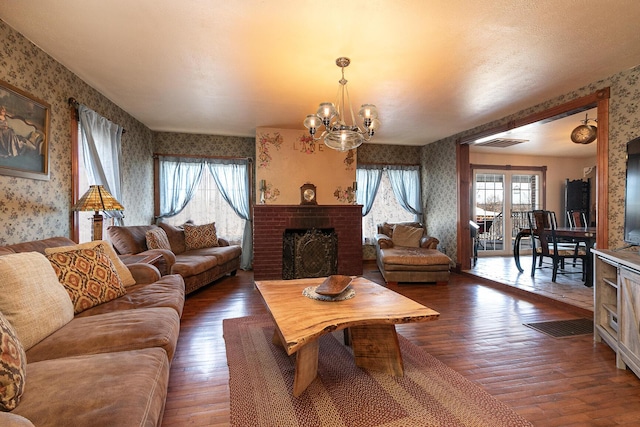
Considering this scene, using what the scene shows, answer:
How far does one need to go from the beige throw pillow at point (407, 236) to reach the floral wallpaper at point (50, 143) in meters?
4.34

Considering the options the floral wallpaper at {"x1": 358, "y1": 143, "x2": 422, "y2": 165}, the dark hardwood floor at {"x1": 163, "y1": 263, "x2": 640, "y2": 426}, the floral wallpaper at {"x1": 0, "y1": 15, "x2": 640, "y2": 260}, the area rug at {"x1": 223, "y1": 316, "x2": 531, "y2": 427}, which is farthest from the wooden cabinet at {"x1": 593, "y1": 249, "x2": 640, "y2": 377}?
the floral wallpaper at {"x1": 358, "y1": 143, "x2": 422, "y2": 165}

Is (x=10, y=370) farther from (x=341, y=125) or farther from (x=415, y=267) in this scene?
(x=415, y=267)

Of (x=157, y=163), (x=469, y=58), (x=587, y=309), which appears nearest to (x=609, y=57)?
(x=469, y=58)

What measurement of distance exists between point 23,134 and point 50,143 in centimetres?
33

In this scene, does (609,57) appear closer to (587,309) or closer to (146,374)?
(587,309)

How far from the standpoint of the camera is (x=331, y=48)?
2.40 m

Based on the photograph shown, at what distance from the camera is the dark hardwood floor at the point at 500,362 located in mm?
1648

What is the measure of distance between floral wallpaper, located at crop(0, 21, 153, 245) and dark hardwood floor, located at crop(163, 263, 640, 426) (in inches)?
56.0

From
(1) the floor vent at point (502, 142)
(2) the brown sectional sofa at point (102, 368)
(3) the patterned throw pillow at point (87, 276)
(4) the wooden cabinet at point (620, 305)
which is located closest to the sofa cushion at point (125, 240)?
(3) the patterned throw pillow at point (87, 276)

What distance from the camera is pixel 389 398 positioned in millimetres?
1731

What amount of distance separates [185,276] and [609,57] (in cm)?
454

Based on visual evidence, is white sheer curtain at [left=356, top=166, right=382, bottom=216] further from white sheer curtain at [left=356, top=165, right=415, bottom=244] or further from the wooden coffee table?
the wooden coffee table

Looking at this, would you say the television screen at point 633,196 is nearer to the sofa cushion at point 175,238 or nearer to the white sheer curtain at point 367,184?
the white sheer curtain at point 367,184

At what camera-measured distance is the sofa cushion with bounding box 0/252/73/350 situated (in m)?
1.40
